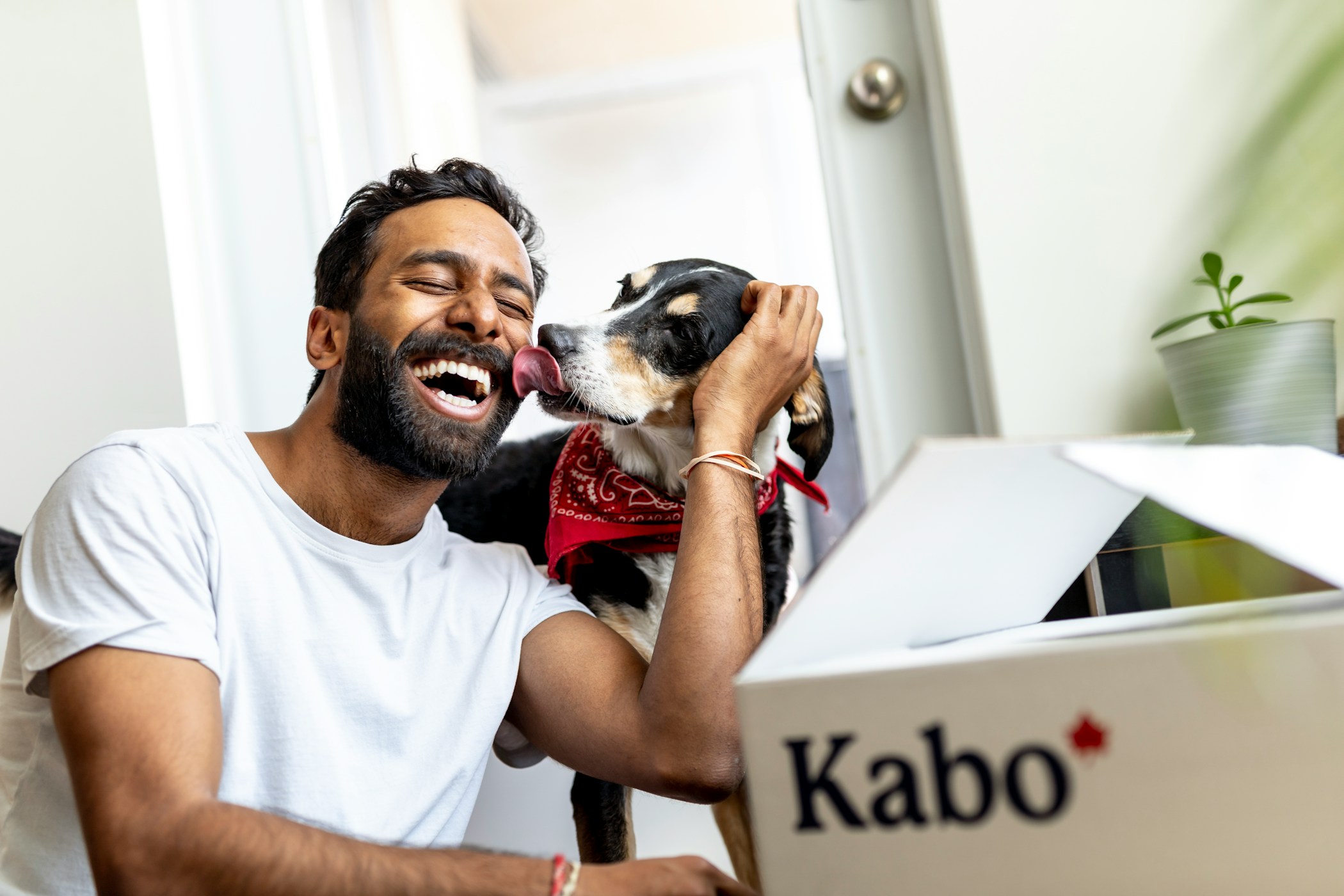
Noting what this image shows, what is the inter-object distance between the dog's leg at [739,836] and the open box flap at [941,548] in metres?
0.91

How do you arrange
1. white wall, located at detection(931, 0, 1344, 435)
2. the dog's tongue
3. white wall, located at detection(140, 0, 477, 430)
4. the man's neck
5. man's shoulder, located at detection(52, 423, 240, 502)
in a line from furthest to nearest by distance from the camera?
white wall, located at detection(140, 0, 477, 430), white wall, located at detection(931, 0, 1344, 435), the dog's tongue, the man's neck, man's shoulder, located at detection(52, 423, 240, 502)

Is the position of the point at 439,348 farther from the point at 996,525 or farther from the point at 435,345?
the point at 996,525

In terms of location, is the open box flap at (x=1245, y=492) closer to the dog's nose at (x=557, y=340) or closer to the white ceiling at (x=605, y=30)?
the dog's nose at (x=557, y=340)

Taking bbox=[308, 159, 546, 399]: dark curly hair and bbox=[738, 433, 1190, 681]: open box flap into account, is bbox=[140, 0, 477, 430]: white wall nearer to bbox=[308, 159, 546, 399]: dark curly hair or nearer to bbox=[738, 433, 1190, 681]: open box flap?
bbox=[308, 159, 546, 399]: dark curly hair

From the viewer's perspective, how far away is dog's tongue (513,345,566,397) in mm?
1287

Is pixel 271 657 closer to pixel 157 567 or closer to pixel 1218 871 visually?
pixel 157 567

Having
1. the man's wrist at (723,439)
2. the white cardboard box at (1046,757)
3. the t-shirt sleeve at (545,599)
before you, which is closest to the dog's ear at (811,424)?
the man's wrist at (723,439)

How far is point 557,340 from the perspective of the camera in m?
1.34

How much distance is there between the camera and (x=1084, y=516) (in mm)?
664

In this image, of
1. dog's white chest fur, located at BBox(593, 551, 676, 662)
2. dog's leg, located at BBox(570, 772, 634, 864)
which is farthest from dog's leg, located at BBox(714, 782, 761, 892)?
dog's white chest fur, located at BBox(593, 551, 676, 662)

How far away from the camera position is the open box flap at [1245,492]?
47 centimetres

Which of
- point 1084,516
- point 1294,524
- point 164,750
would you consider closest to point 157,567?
point 164,750

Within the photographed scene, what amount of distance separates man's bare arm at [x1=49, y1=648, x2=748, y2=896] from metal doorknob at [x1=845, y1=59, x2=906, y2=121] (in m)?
1.28

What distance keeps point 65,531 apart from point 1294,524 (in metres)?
1.02
